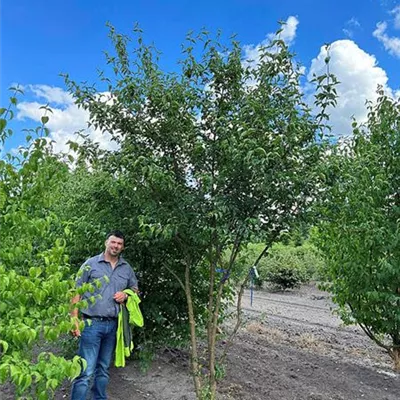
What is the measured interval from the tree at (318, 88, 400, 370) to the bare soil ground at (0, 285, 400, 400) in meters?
0.67

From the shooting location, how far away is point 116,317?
372 centimetres

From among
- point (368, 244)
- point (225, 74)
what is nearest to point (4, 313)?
point (225, 74)

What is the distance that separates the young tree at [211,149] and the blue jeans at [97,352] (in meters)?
0.71

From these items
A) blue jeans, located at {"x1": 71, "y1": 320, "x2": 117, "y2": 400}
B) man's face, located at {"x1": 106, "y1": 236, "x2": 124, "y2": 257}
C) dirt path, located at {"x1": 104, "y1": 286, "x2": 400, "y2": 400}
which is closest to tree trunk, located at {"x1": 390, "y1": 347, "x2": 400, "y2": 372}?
dirt path, located at {"x1": 104, "y1": 286, "x2": 400, "y2": 400}

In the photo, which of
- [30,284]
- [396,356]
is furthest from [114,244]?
[396,356]

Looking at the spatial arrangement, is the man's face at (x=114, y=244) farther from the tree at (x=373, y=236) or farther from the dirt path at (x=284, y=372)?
the tree at (x=373, y=236)

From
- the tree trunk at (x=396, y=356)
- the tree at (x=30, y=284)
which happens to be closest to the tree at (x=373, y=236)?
the tree trunk at (x=396, y=356)

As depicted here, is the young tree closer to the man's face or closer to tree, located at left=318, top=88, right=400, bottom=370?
the man's face

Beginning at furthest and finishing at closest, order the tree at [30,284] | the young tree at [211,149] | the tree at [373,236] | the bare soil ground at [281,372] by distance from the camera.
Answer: the tree at [373,236], the bare soil ground at [281,372], the young tree at [211,149], the tree at [30,284]

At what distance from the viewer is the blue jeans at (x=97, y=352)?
3529mm

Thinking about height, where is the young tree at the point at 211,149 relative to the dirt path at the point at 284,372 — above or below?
above

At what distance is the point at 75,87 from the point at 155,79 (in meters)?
0.69

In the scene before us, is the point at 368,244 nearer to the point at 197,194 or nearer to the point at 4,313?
the point at 197,194

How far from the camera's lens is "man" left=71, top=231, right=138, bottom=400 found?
363 cm
